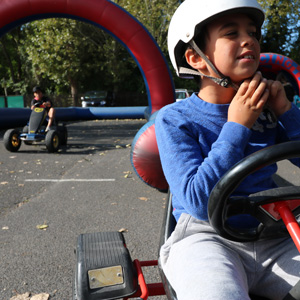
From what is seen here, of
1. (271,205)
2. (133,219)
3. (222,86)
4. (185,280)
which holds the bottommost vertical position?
(133,219)

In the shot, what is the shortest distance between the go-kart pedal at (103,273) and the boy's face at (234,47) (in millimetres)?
865

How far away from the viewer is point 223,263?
1203 millimetres

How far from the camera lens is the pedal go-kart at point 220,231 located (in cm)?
104

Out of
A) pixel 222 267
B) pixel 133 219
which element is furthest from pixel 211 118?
pixel 133 219

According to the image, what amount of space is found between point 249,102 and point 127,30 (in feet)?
21.7

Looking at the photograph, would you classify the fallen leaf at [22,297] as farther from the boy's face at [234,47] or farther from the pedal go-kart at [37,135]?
the pedal go-kart at [37,135]

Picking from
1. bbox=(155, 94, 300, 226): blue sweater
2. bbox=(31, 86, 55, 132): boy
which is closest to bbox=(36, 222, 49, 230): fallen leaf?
bbox=(155, 94, 300, 226): blue sweater

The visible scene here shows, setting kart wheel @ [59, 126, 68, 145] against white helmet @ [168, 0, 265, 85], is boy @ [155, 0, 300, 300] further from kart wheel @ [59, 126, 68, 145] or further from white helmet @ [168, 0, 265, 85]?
kart wheel @ [59, 126, 68, 145]

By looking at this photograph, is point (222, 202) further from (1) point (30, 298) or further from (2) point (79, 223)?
(2) point (79, 223)

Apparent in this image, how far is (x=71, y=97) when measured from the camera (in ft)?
93.4

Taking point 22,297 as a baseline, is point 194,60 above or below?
above

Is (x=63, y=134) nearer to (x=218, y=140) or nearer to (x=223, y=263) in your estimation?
(x=218, y=140)

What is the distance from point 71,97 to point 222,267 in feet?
93.1

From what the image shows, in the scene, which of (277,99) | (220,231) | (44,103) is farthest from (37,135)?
(220,231)
